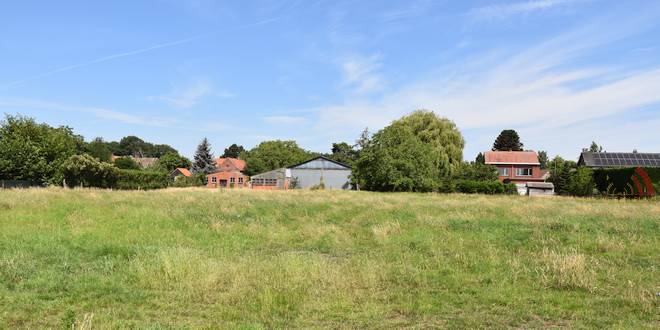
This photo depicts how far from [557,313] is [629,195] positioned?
37.4m

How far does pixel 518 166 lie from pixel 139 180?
57548 millimetres

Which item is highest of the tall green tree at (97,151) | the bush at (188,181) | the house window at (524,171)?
the tall green tree at (97,151)

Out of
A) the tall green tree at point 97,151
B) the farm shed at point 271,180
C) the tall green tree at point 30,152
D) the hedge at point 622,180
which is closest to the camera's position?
the hedge at point 622,180

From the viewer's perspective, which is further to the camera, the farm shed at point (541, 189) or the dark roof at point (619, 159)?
the dark roof at point (619, 159)

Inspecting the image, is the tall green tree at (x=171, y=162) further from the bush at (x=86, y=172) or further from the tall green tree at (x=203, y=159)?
the bush at (x=86, y=172)

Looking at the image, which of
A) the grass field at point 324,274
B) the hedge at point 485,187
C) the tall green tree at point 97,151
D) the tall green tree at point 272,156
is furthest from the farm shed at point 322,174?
the grass field at point 324,274

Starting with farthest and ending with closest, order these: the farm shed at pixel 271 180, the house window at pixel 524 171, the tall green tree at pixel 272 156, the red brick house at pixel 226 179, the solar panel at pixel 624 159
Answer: the tall green tree at pixel 272 156, the red brick house at pixel 226 179, the house window at pixel 524 171, the farm shed at pixel 271 180, the solar panel at pixel 624 159

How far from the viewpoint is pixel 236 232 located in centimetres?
1409

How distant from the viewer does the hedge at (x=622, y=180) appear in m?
37.2

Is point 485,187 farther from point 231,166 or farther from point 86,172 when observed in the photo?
point 231,166

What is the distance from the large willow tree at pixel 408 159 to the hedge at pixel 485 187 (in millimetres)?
2567

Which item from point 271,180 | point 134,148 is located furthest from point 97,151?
point 134,148

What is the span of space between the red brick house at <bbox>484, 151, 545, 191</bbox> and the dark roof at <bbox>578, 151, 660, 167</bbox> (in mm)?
6815

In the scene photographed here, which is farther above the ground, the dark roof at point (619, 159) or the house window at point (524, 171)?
the dark roof at point (619, 159)
